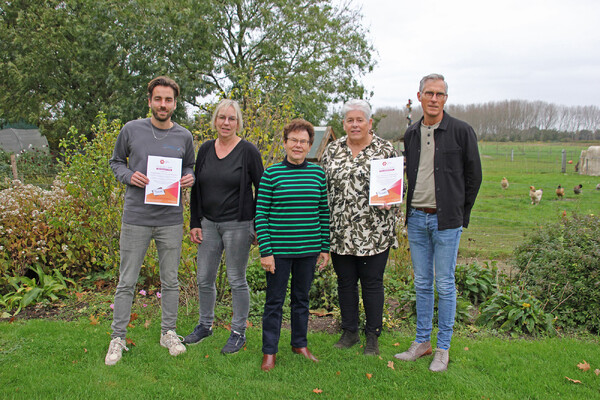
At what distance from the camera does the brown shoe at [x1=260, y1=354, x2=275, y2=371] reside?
3.58 metres

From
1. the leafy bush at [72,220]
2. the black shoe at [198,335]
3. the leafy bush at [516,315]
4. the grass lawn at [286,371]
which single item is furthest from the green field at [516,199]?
the leafy bush at [72,220]

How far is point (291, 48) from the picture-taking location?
19.8 metres

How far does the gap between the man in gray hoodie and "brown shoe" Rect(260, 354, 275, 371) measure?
77 centimetres

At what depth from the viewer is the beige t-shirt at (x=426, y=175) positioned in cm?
347

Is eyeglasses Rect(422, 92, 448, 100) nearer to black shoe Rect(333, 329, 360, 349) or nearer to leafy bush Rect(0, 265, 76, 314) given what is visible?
black shoe Rect(333, 329, 360, 349)

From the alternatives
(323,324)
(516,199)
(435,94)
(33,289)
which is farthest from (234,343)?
(516,199)

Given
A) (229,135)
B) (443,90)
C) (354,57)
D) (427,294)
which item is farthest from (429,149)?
(354,57)

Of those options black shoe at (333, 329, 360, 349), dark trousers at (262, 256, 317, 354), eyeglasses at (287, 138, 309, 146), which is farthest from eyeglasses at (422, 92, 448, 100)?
black shoe at (333, 329, 360, 349)

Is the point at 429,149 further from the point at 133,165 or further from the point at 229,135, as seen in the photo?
the point at 133,165

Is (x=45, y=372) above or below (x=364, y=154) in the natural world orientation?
below

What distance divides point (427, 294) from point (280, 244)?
1.31 meters

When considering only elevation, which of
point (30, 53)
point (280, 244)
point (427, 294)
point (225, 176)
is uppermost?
point (30, 53)

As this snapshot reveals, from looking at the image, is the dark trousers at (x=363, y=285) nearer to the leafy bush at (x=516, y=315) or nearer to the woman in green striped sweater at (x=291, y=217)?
the woman in green striped sweater at (x=291, y=217)

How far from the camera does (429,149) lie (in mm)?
3504
